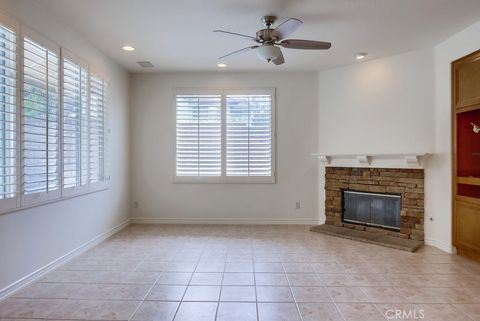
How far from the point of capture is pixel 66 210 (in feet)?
11.7

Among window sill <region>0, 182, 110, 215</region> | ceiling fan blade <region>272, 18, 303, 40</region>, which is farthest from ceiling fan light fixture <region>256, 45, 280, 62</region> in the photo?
window sill <region>0, 182, 110, 215</region>

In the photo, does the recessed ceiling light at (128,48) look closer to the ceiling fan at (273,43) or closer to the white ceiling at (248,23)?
the white ceiling at (248,23)

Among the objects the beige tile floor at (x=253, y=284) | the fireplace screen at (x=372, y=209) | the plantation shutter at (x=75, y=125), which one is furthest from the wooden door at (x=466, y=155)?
the plantation shutter at (x=75, y=125)

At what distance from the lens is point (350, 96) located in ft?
16.5

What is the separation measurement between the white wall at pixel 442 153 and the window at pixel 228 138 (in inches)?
98.6

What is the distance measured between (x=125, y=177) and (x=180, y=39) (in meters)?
2.67

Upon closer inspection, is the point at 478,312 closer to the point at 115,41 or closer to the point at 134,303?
the point at 134,303

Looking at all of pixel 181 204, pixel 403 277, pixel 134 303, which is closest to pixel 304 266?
pixel 403 277

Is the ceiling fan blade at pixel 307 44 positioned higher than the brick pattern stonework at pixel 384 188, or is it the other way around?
the ceiling fan blade at pixel 307 44

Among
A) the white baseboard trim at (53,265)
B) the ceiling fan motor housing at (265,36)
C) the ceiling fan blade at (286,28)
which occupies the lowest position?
the white baseboard trim at (53,265)

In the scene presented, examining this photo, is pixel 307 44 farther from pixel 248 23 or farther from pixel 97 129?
pixel 97 129

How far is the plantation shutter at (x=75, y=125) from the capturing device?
352cm

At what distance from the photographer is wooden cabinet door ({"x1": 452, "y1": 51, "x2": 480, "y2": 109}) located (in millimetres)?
3525

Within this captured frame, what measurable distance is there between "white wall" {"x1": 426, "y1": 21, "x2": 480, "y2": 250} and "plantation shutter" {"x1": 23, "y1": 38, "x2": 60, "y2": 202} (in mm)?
4819
